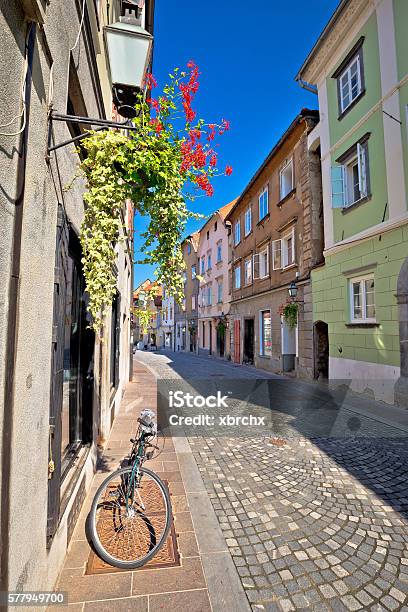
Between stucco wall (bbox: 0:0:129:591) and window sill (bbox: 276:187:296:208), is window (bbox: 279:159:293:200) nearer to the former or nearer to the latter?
window sill (bbox: 276:187:296:208)

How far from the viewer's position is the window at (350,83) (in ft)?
31.0

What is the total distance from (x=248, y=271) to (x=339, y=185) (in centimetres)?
931

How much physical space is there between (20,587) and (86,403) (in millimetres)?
2412

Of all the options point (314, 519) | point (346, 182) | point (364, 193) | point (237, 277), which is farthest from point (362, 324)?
point (237, 277)

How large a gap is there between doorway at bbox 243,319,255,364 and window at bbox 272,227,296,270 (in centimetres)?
437

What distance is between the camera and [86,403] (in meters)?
3.96

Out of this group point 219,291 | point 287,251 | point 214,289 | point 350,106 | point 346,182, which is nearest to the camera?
point 350,106

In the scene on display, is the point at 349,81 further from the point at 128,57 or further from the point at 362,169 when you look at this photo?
the point at 128,57

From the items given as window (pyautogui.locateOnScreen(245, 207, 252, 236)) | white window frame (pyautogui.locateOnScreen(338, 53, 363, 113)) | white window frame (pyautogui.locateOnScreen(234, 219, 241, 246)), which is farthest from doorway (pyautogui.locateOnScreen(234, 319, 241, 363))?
white window frame (pyautogui.locateOnScreen(338, 53, 363, 113))

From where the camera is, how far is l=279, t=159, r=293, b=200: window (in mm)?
14484

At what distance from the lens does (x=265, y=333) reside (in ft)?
55.0

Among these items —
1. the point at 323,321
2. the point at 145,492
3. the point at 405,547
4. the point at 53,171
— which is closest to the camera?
the point at 53,171

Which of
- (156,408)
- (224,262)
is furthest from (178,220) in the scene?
(224,262)

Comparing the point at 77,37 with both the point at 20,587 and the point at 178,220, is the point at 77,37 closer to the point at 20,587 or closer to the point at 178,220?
the point at 178,220
